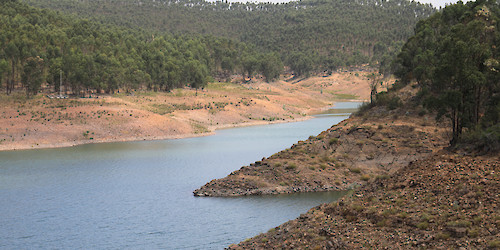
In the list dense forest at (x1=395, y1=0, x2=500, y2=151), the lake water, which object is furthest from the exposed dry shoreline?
dense forest at (x1=395, y1=0, x2=500, y2=151)

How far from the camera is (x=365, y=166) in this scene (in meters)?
53.2

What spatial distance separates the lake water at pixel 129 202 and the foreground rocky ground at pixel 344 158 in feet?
6.92

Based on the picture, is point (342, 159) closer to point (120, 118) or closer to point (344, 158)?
point (344, 158)

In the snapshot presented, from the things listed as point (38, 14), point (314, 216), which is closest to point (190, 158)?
point (314, 216)

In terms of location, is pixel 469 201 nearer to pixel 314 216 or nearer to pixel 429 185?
pixel 429 185

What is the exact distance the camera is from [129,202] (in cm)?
4794

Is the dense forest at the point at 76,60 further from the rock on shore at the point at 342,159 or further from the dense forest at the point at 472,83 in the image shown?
the dense forest at the point at 472,83

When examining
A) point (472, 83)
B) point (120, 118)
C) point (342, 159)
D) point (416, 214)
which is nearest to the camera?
point (416, 214)

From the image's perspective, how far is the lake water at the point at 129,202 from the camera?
3694 cm

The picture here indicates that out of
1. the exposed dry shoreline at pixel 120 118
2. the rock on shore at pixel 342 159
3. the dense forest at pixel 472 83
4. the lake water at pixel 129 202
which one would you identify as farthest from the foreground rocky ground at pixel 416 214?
the exposed dry shoreline at pixel 120 118

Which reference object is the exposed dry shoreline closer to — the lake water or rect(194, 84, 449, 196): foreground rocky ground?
the lake water

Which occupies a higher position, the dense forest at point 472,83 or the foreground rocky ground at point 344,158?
the dense forest at point 472,83

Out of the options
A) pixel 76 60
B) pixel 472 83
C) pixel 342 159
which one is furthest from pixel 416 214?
pixel 76 60

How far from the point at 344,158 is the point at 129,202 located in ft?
67.9
